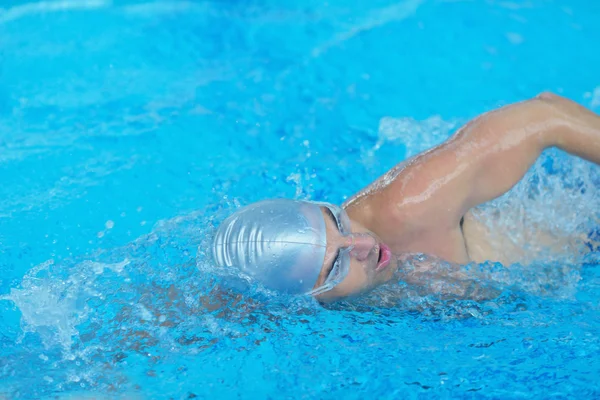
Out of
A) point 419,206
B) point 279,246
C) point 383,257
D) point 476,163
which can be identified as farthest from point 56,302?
point 476,163

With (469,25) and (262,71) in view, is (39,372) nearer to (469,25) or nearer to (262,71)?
(262,71)

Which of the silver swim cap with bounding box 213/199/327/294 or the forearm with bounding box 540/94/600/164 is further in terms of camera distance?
the forearm with bounding box 540/94/600/164

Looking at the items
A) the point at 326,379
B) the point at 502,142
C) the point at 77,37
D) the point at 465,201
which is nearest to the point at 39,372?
the point at 326,379

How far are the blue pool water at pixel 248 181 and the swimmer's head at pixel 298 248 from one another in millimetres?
162

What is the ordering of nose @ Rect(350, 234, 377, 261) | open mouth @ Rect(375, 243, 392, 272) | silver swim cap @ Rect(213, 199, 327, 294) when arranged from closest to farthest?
silver swim cap @ Rect(213, 199, 327, 294) < nose @ Rect(350, 234, 377, 261) < open mouth @ Rect(375, 243, 392, 272)

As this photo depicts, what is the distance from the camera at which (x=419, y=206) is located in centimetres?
271

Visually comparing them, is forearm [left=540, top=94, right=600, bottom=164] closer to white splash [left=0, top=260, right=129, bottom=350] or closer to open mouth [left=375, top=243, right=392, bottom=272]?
open mouth [left=375, top=243, right=392, bottom=272]

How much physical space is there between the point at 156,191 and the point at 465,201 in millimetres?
1823

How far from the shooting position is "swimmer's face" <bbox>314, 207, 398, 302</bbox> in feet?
8.11

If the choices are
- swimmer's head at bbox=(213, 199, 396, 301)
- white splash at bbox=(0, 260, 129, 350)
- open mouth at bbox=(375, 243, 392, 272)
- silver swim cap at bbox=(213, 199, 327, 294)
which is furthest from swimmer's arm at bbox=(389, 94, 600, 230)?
white splash at bbox=(0, 260, 129, 350)

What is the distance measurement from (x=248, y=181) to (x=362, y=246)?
4.76ft

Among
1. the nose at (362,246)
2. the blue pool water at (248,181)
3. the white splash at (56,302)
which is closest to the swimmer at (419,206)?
the nose at (362,246)

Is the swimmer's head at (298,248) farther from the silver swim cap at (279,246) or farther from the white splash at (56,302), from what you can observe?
the white splash at (56,302)

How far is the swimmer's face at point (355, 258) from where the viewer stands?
2471 millimetres
